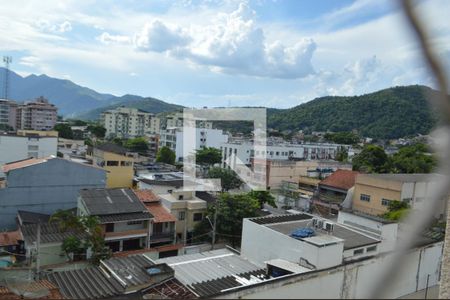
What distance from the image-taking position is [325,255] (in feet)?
18.1

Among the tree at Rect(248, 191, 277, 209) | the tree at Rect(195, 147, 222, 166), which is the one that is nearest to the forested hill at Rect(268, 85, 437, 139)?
the tree at Rect(195, 147, 222, 166)

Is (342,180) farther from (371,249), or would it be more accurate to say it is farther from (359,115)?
(359,115)

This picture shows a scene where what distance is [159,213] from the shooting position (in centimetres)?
871

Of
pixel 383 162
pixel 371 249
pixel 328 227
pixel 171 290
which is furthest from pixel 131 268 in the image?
pixel 383 162

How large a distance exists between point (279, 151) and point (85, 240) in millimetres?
14802

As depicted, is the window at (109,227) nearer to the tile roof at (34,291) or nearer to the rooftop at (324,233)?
the tile roof at (34,291)

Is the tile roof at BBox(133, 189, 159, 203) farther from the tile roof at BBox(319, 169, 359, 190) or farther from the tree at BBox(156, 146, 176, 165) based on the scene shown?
the tree at BBox(156, 146, 176, 165)

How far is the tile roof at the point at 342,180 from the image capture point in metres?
12.9

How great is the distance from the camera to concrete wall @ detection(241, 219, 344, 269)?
217 inches

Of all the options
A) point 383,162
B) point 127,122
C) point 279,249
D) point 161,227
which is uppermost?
point 127,122

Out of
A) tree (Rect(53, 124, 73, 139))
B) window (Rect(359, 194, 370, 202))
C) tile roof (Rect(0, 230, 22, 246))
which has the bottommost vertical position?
tile roof (Rect(0, 230, 22, 246))

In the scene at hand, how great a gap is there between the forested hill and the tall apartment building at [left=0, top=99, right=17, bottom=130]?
86.9 feet

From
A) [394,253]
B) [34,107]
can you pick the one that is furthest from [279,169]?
[34,107]

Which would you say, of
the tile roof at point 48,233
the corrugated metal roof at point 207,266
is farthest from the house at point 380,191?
the tile roof at point 48,233
